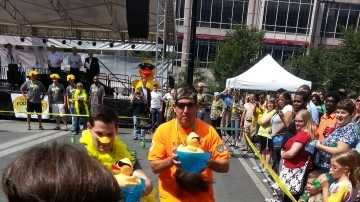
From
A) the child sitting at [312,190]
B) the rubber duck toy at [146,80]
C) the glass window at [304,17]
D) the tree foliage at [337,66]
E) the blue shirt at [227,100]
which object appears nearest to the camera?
the child sitting at [312,190]

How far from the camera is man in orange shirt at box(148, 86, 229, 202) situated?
3.09 metres

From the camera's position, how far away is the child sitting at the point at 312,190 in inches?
173

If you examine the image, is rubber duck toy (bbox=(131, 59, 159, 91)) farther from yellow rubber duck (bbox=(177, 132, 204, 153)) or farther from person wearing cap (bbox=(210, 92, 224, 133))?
yellow rubber duck (bbox=(177, 132, 204, 153))

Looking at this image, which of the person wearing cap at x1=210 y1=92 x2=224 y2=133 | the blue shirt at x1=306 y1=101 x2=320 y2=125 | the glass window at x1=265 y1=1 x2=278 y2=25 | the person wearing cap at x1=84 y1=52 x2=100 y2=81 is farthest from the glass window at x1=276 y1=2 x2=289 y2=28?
the blue shirt at x1=306 y1=101 x2=320 y2=125

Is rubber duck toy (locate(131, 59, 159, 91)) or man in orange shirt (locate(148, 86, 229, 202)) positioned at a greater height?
man in orange shirt (locate(148, 86, 229, 202))

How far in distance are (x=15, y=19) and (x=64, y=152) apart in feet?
71.5

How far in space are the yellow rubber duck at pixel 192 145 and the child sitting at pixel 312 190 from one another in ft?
6.25

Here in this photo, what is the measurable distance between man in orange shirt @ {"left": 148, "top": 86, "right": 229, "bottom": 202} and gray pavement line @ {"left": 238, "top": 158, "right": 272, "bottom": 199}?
401 cm

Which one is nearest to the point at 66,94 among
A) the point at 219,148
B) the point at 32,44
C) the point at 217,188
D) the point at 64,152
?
the point at 217,188

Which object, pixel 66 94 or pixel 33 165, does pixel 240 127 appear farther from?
pixel 33 165

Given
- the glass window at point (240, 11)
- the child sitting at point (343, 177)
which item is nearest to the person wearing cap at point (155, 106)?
the child sitting at point (343, 177)

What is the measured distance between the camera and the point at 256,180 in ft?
26.4

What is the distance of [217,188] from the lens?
7.16 m

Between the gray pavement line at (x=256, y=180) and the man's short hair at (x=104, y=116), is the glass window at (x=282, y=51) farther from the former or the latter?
the man's short hair at (x=104, y=116)
